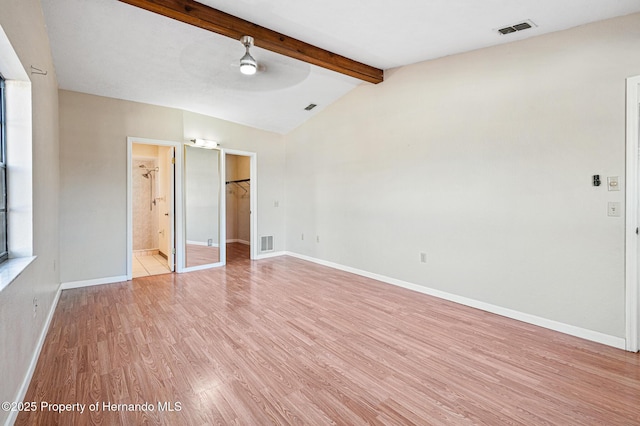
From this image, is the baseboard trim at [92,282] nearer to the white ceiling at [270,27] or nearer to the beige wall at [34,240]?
the beige wall at [34,240]

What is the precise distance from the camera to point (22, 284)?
1.91 metres

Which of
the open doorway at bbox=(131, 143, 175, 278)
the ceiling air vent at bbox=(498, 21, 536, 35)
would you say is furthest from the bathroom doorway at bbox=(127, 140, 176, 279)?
the ceiling air vent at bbox=(498, 21, 536, 35)

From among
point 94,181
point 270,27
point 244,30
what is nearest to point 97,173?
point 94,181

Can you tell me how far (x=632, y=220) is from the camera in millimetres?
2492

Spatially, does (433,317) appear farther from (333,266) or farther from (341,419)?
(333,266)

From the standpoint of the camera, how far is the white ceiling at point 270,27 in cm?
260

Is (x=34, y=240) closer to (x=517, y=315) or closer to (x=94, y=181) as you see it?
(x=94, y=181)

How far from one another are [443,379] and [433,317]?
1.15 meters

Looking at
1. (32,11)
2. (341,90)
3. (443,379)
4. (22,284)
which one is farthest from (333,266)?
(32,11)

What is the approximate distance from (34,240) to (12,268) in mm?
478

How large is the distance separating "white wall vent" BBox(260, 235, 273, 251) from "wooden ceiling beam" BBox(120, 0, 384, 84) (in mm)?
3635

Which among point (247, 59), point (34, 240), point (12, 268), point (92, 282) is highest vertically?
point (247, 59)

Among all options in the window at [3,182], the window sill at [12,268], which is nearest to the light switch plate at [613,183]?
the window sill at [12,268]

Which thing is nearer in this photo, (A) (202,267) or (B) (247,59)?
(B) (247,59)
